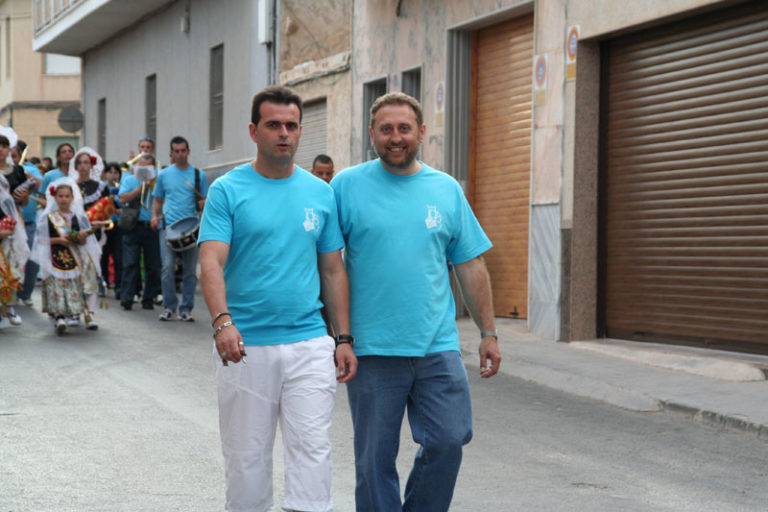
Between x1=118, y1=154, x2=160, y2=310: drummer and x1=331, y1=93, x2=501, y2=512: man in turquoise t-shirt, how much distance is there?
1163 centimetres

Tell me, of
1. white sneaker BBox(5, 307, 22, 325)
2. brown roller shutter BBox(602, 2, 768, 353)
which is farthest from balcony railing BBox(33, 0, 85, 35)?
brown roller shutter BBox(602, 2, 768, 353)

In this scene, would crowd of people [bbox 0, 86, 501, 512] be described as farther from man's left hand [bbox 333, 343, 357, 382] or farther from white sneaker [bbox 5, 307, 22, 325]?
white sneaker [bbox 5, 307, 22, 325]

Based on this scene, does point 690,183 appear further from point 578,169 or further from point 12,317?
point 12,317

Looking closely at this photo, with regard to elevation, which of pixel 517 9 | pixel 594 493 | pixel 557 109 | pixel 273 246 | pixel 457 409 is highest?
pixel 517 9

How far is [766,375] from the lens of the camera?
32.4 ft

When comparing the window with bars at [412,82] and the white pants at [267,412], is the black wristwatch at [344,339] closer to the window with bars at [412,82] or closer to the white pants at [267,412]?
the white pants at [267,412]

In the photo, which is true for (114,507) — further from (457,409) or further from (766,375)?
(766,375)

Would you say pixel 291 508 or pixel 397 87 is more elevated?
pixel 397 87

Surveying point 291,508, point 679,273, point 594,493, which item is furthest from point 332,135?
point 291,508

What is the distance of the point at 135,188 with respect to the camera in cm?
1683

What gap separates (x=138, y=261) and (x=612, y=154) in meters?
6.51

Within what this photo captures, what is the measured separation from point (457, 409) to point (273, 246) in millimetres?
918

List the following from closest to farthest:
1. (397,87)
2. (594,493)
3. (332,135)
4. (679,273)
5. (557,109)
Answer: (594,493) → (679,273) → (557,109) → (397,87) → (332,135)

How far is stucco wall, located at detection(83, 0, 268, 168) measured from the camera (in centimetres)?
2356
